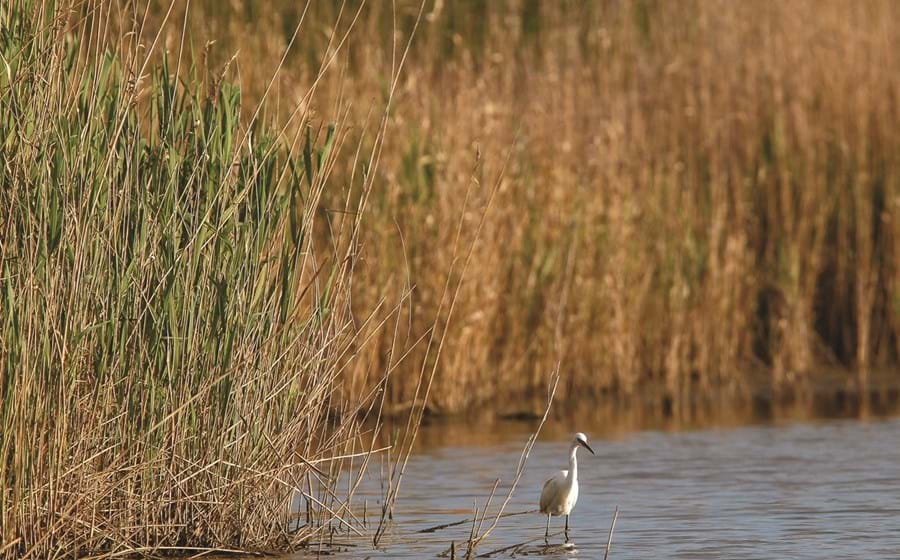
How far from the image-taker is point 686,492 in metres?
8.31

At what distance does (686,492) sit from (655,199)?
155 inches

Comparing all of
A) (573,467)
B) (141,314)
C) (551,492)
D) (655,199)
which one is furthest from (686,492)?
(655,199)

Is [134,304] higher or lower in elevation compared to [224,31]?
lower

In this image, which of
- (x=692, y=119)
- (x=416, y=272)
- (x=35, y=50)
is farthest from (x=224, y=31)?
(x=35, y=50)

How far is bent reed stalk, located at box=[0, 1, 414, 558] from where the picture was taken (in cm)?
564

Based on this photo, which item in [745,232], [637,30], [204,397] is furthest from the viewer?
[637,30]

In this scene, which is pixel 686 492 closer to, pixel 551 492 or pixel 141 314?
pixel 551 492

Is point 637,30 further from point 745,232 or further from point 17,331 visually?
point 17,331

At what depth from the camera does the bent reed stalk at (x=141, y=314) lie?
18.5ft

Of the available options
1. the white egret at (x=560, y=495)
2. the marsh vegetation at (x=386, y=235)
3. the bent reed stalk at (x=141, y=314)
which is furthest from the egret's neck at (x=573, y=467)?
the bent reed stalk at (x=141, y=314)

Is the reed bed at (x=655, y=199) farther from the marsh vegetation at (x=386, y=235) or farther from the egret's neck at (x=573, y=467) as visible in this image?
the egret's neck at (x=573, y=467)

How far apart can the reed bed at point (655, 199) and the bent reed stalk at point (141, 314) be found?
13.6 feet

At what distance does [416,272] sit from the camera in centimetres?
1067

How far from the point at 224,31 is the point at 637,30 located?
13.6 ft
